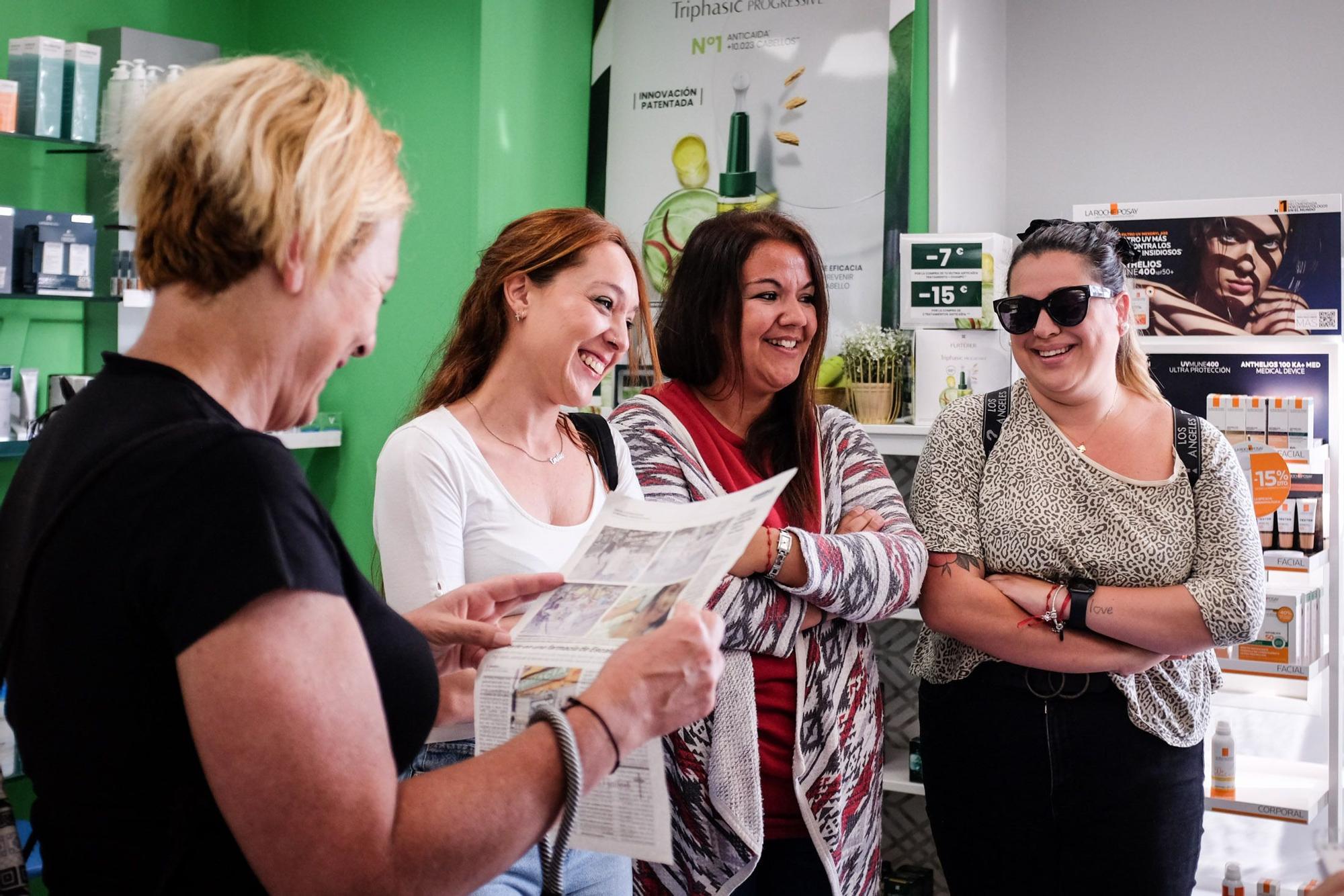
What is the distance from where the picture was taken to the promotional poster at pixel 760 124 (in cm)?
436

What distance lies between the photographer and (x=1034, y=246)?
2.56 meters

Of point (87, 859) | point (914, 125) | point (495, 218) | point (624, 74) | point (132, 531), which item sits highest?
point (624, 74)

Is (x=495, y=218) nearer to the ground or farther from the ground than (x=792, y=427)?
farther from the ground

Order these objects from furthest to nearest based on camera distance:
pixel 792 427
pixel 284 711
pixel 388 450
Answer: pixel 792 427 → pixel 388 450 → pixel 284 711

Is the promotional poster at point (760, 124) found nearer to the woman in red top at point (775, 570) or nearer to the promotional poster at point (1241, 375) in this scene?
the promotional poster at point (1241, 375)

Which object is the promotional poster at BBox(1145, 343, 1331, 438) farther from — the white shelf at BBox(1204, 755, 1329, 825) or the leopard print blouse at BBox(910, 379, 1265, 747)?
the white shelf at BBox(1204, 755, 1329, 825)

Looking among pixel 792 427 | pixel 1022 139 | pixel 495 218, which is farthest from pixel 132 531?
pixel 1022 139

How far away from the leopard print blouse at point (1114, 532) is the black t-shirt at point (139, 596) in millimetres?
1744

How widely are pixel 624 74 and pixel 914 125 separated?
4.23 ft

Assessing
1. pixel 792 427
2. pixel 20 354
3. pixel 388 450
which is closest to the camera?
pixel 388 450

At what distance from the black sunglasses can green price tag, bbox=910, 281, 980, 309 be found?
88 centimetres

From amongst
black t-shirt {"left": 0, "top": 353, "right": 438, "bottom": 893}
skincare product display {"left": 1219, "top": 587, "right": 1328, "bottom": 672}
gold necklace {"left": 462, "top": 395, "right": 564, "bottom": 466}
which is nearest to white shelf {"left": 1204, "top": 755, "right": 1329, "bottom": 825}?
skincare product display {"left": 1219, "top": 587, "right": 1328, "bottom": 672}

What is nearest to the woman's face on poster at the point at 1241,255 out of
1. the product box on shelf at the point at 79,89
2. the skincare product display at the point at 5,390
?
the product box on shelf at the point at 79,89

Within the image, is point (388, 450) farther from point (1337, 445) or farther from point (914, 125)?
point (914, 125)
